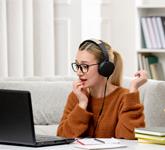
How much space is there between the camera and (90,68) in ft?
8.18

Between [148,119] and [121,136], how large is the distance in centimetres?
44

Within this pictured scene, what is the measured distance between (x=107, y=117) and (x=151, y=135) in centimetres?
44

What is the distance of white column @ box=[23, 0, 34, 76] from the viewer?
13.1ft

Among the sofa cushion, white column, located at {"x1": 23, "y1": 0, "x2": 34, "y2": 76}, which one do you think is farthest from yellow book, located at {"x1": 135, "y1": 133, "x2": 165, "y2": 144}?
white column, located at {"x1": 23, "y1": 0, "x2": 34, "y2": 76}

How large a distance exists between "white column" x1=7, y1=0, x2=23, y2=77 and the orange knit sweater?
1.44 meters

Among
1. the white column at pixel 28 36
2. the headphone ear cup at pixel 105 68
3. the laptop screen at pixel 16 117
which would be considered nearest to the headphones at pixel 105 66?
the headphone ear cup at pixel 105 68

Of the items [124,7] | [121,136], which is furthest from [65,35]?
[121,136]

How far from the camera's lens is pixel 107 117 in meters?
2.53

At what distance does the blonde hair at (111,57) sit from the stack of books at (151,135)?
0.48m

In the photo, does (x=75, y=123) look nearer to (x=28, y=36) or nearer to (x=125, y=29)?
(x=28, y=36)

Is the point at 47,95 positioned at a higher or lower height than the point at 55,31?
lower

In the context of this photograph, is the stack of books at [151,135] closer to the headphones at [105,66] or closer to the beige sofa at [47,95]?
the headphones at [105,66]

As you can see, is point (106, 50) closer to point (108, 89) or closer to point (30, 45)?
point (108, 89)

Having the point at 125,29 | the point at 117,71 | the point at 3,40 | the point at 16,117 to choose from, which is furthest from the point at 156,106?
the point at 125,29
